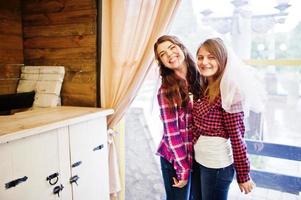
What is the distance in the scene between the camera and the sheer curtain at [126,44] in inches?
65.1

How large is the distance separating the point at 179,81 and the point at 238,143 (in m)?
0.44

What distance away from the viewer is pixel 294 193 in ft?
5.48

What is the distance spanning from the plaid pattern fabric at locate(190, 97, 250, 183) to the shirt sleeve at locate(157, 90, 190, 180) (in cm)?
11

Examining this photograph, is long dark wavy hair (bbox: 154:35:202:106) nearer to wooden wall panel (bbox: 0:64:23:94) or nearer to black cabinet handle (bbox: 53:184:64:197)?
black cabinet handle (bbox: 53:184:64:197)

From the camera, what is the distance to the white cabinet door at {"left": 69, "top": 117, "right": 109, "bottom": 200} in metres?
1.57

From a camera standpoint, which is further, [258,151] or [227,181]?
[258,151]

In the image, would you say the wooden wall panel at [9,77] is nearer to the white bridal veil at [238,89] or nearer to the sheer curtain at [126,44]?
the sheer curtain at [126,44]

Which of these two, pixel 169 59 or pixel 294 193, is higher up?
pixel 169 59

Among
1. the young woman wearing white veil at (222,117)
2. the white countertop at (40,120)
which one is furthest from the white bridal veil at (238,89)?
the white countertop at (40,120)

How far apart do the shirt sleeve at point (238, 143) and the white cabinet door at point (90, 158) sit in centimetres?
82

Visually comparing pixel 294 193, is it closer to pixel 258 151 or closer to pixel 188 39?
pixel 258 151

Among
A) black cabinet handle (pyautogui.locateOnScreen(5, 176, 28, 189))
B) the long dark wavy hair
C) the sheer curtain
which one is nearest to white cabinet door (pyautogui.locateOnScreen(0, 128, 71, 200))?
black cabinet handle (pyautogui.locateOnScreen(5, 176, 28, 189))

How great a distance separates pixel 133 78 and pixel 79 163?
62cm

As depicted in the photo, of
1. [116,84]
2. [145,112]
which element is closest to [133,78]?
[116,84]
